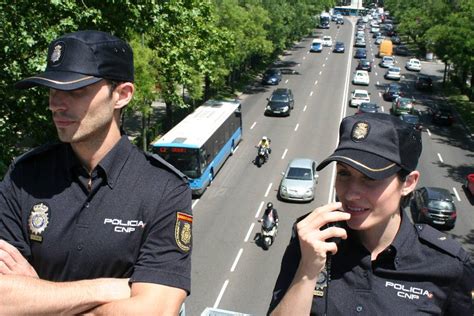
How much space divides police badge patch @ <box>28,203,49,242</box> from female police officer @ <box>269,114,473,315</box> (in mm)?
1597

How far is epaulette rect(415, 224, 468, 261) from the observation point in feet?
11.3

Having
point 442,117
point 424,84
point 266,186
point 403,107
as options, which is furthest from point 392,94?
point 266,186

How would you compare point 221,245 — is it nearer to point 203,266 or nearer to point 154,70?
point 203,266

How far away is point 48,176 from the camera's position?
3.78m

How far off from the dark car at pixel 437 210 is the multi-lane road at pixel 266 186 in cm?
68

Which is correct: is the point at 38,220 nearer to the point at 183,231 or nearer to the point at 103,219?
the point at 103,219

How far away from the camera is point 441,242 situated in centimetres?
350

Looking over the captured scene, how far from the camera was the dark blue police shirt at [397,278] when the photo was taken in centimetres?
335

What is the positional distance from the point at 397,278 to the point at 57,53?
2679mm

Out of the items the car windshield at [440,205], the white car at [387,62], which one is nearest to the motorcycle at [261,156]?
the car windshield at [440,205]

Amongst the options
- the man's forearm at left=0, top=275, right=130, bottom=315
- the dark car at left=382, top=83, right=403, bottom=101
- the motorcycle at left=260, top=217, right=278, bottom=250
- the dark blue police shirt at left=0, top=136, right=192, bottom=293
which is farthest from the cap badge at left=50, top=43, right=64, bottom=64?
the dark car at left=382, top=83, right=403, bottom=101

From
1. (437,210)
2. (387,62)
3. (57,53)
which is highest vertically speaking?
(57,53)

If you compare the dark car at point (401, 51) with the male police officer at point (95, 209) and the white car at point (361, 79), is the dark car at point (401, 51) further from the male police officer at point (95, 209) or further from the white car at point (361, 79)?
the male police officer at point (95, 209)

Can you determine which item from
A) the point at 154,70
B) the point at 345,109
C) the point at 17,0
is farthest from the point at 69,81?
the point at 345,109
